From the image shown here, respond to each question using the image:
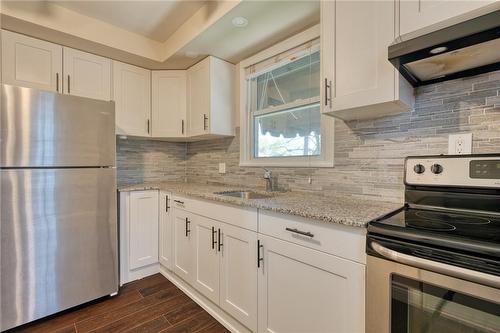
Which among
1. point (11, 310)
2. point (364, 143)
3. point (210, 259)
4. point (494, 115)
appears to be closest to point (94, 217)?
point (11, 310)

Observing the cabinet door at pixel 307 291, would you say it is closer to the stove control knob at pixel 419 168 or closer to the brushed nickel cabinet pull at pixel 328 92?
the stove control knob at pixel 419 168

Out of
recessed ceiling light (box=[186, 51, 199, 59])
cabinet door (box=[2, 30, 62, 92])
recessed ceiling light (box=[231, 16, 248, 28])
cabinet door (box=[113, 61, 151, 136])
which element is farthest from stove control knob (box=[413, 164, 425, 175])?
cabinet door (box=[2, 30, 62, 92])

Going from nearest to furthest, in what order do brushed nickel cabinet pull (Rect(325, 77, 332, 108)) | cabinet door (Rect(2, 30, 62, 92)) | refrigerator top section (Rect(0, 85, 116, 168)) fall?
brushed nickel cabinet pull (Rect(325, 77, 332, 108)), refrigerator top section (Rect(0, 85, 116, 168)), cabinet door (Rect(2, 30, 62, 92))

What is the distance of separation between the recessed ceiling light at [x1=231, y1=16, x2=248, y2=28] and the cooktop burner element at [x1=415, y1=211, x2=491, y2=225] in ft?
5.37

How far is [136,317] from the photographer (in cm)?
178

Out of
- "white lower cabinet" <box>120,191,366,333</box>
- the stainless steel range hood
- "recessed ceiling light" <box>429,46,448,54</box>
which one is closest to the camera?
the stainless steel range hood

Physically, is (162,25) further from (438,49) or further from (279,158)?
(438,49)

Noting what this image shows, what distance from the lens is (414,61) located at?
3.49 feet

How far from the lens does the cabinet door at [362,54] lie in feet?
3.88

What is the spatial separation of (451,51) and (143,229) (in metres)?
2.49

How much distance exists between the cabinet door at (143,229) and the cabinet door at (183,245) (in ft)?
1.05

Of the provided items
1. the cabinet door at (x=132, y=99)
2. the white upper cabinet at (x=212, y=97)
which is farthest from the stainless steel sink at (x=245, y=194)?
the cabinet door at (x=132, y=99)

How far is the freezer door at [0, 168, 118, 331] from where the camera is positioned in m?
1.59

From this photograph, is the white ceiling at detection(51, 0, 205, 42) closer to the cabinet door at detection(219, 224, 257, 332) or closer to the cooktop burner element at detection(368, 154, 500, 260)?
the cabinet door at detection(219, 224, 257, 332)
